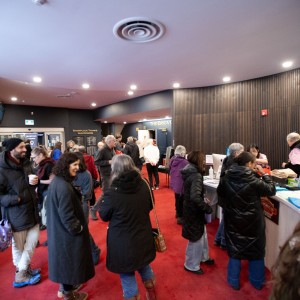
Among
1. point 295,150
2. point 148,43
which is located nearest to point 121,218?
point 148,43

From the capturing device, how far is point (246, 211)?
2.33 metres

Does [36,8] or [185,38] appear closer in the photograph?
[36,8]

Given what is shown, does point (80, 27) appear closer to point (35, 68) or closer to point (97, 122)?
point (35, 68)

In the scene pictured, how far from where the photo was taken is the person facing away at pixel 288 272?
636 millimetres

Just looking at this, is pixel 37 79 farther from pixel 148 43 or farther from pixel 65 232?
pixel 65 232

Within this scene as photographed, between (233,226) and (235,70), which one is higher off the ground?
(235,70)

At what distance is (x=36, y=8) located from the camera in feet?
8.20

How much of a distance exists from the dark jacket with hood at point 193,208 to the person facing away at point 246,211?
0.29m

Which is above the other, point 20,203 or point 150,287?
point 20,203

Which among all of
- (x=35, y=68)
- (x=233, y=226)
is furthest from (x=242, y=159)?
(x=35, y=68)

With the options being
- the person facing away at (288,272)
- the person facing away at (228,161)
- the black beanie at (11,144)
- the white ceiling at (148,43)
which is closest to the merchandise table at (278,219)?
the person facing away at (228,161)

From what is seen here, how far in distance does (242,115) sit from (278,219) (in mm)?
4469

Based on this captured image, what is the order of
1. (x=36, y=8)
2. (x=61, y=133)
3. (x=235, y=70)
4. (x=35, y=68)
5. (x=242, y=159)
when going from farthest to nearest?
(x=61, y=133), (x=235, y=70), (x=35, y=68), (x=36, y=8), (x=242, y=159)

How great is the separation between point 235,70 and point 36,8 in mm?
4293
